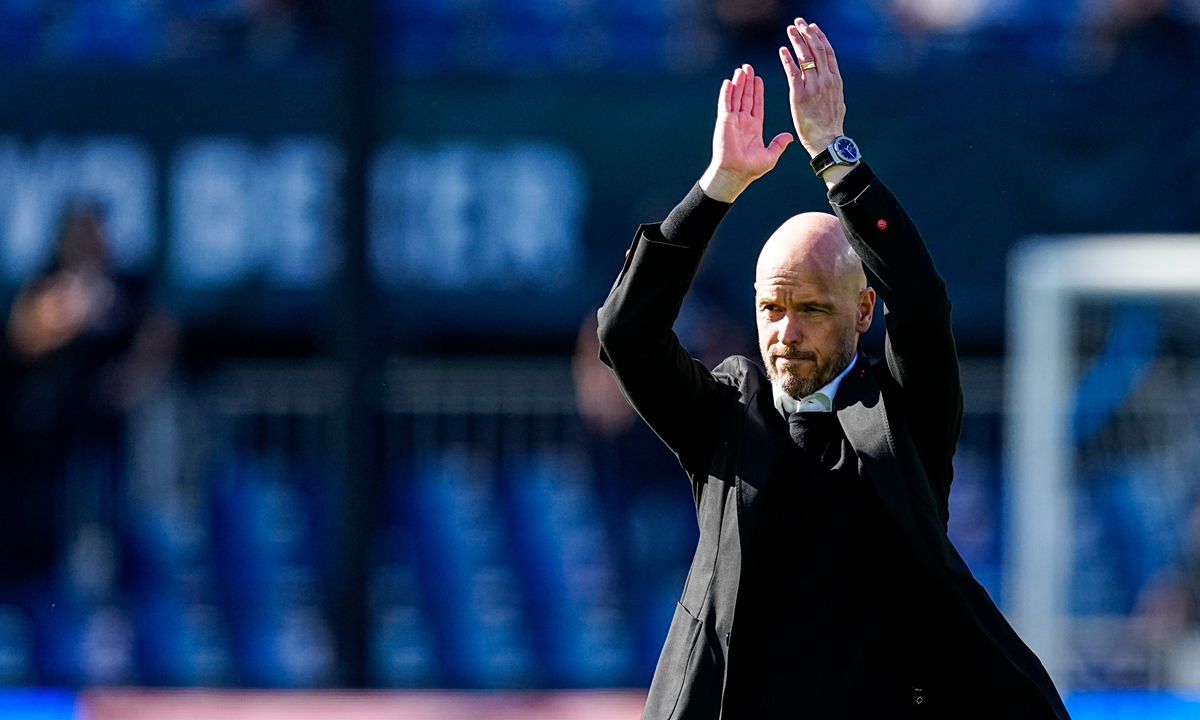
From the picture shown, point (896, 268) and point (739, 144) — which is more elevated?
point (739, 144)

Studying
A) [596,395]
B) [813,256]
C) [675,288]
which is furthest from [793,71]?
[596,395]

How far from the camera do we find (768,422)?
3.09 metres

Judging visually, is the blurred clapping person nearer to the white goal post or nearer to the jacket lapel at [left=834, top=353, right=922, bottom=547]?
the white goal post

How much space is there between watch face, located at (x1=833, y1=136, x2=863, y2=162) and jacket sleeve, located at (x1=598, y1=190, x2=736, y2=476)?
0.24 meters

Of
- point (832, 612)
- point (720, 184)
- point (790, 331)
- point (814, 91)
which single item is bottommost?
point (832, 612)

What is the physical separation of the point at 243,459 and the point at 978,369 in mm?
3984

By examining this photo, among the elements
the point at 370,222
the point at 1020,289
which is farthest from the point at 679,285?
the point at 1020,289

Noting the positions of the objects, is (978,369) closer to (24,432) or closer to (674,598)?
(674,598)

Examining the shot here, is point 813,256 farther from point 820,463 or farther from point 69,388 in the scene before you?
point 69,388

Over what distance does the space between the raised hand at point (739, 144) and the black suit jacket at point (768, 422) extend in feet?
0.37

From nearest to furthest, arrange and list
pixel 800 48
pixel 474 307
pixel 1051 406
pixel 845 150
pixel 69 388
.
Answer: pixel 845 150 < pixel 800 48 < pixel 1051 406 < pixel 69 388 < pixel 474 307

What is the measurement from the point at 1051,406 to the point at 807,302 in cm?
513

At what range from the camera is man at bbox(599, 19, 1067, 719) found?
114 inches

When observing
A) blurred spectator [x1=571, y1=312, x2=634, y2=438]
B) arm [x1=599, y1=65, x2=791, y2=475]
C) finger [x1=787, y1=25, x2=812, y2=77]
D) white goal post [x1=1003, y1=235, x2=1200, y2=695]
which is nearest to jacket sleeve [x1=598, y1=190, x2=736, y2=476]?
arm [x1=599, y1=65, x2=791, y2=475]
